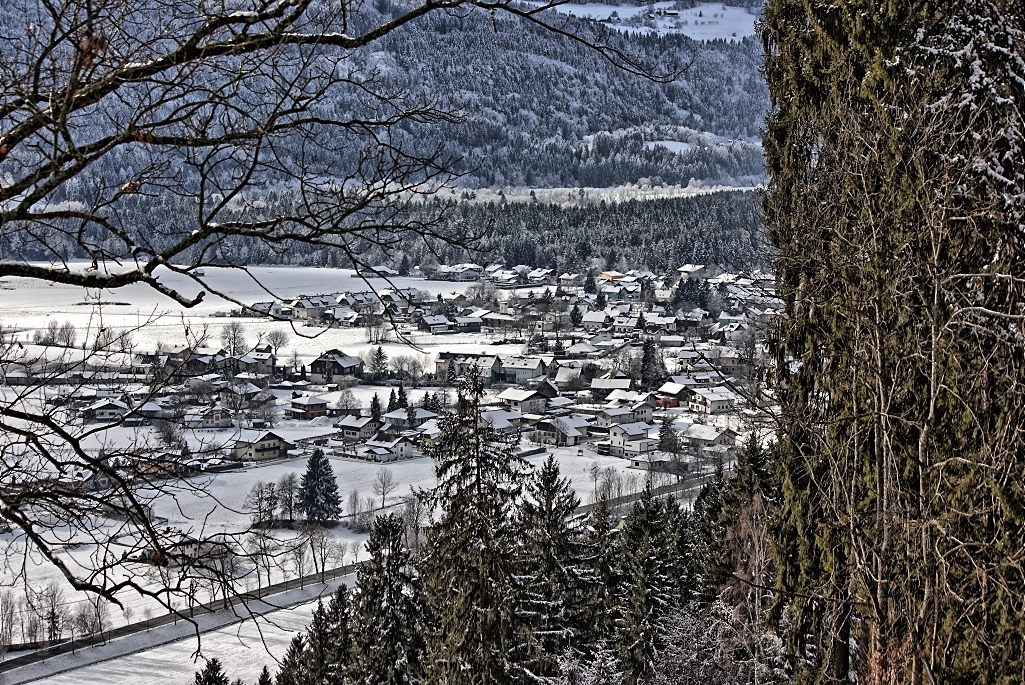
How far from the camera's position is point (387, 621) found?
10062 mm

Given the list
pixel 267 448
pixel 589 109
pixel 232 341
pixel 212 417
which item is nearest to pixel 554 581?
pixel 212 417

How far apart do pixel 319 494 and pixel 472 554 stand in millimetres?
14229

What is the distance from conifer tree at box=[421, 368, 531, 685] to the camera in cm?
845

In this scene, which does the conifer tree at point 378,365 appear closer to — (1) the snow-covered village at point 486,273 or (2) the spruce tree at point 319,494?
(2) the spruce tree at point 319,494

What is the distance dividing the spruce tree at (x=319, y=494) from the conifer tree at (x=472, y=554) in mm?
12935

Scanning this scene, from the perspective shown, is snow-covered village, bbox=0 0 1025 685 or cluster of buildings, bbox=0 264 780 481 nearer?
snow-covered village, bbox=0 0 1025 685

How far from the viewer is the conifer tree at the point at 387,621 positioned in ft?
31.9

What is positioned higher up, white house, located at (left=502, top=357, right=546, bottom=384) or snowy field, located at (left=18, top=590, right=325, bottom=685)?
white house, located at (left=502, top=357, right=546, bottom=384)

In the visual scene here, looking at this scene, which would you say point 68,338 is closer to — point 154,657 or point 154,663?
point 154,663

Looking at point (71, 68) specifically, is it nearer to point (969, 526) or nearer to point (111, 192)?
point (111, 192)

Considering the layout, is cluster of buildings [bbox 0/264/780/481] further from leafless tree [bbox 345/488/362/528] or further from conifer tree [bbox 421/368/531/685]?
conifer tree [bbox 421/368/531/685]

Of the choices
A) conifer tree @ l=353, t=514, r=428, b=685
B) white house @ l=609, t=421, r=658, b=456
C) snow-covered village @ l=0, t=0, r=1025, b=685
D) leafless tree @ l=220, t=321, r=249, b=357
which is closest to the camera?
snow-covered village @ l=0, t=0, r=1025, b=685

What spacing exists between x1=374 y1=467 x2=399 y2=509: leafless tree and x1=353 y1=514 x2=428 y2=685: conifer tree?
12636 mm

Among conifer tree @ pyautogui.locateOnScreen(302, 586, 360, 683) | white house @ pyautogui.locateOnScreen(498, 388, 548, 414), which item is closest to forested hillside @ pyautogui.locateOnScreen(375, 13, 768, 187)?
white house @ pyautogui.locateOnScreen(498, 388, 548, 414)
